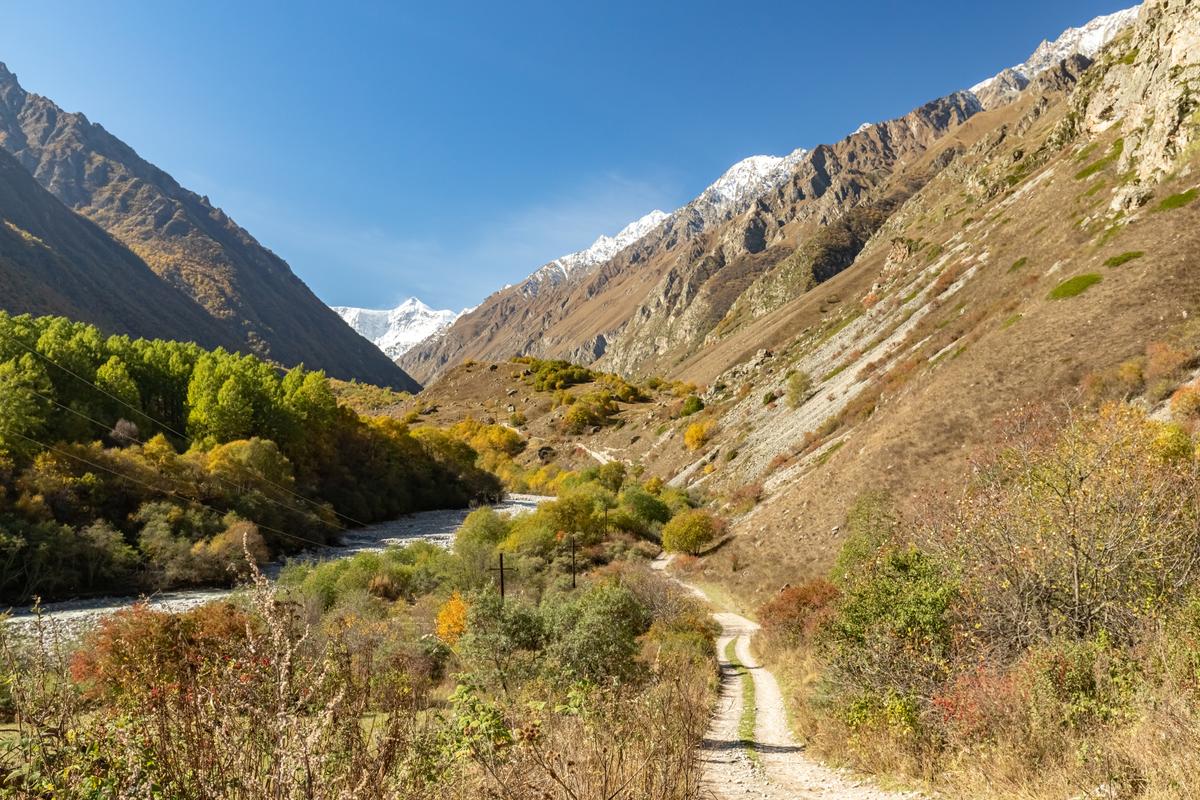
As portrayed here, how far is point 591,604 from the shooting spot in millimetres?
17266

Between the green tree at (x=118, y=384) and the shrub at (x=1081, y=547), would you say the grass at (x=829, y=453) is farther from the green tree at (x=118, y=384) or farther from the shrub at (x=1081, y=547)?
the green tree at (x=118, y=384)

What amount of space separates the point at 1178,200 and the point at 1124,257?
5.26 m

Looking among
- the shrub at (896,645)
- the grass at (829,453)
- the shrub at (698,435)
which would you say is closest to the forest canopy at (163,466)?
the shrub at (896,645)

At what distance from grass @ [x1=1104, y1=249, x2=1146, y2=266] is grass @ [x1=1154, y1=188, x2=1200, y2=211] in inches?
167

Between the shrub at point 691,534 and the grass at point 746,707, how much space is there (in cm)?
1355

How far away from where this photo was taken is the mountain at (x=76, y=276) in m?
119

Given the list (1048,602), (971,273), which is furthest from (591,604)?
(971,273)

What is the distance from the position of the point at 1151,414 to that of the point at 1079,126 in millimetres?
67682

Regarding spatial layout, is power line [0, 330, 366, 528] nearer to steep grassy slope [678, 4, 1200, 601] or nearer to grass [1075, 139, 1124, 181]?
steep grassy slope [678, 4, 1200, 601]

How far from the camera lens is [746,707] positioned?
659 inches

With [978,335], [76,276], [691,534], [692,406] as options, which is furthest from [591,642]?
[76,276]

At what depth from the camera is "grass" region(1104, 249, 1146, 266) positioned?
3092 centimetres

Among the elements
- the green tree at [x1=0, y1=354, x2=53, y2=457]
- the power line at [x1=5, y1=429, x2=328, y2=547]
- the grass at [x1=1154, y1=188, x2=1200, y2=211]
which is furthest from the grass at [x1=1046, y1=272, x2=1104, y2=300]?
the green tree at [x1=0, y1=354, x2=53, y2=457]

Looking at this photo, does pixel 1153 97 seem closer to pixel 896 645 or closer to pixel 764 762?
pixel 896 645
